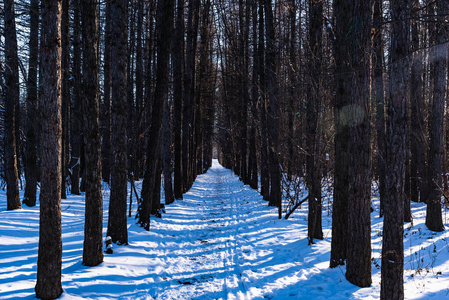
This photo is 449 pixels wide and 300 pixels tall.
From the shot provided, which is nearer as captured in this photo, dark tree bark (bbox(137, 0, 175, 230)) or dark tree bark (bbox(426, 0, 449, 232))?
dark tree bark (bbox(137, 0, 175, 230))

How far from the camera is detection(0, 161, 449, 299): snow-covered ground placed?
211 inches

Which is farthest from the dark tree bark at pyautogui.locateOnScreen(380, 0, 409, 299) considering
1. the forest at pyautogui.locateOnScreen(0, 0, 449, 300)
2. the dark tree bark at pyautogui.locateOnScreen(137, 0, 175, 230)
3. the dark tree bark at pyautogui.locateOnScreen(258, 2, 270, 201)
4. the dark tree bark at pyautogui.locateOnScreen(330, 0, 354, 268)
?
the dark tree bark at pyautogui.locateOnScreen(258, 2, 270, 201)

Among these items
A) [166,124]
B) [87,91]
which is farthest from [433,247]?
[166,124]

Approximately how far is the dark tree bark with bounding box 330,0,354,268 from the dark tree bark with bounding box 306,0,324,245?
1.55 m

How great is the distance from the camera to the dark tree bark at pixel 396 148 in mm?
4234

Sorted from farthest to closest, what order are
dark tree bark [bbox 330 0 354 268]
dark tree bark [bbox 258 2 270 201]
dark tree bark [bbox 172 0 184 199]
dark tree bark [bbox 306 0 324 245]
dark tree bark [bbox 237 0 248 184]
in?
dark tree bark [bbox 237 0 248 184] < dark tree bark [bbox 172 0 184 199] < dark tree bark [bbox 258 2 270 201] < dark tree bark [bbox 306 0 324 245] < dark tree bark [bbox 330 0 354 268]

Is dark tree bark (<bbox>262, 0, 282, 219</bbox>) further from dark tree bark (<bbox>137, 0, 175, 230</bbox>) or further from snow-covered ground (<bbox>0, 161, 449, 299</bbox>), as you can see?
dark tree bark (<bbox>137, 0, 175, 230</bbox>)

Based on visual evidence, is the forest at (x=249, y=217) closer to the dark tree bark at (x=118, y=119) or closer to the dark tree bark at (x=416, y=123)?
the dark tree bark at (x=118, y=119)

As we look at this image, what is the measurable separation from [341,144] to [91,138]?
5189 mm

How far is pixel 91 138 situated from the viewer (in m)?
5.97

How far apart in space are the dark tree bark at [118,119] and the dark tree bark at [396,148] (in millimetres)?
6033

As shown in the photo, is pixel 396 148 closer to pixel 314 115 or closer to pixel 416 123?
pixel 314 115

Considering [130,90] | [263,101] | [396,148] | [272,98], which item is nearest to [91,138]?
[396,148]

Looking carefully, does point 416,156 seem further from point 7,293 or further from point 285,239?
point 7,293
